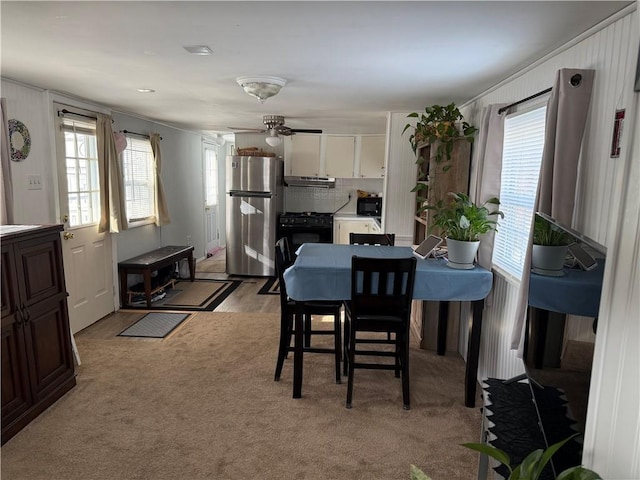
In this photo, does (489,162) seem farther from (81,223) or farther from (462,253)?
(81,223)

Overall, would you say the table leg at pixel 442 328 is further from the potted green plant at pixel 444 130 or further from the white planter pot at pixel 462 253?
the potted green plant at pixel 444 130

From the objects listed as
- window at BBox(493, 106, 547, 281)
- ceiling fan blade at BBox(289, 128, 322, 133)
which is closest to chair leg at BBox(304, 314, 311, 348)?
window at BBox(493, 106, 547, 281)

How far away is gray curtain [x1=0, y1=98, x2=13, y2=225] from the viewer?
282cm

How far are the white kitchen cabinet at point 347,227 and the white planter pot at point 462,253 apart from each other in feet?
11.3

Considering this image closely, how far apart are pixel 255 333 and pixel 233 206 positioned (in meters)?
2.49

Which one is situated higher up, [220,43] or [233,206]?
[220,43]

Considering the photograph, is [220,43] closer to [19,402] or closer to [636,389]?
[636,389]

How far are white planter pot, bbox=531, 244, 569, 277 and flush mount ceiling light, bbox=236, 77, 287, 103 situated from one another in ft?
6.95

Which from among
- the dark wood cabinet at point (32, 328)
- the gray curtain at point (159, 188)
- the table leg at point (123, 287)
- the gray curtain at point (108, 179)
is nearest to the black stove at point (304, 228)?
the gray curtain at point (159, 188)

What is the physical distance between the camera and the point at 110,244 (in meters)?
4.48

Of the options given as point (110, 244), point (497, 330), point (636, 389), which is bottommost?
point (497, 330)

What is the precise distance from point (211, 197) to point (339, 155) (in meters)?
2.75

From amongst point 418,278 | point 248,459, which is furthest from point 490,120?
point 248,459

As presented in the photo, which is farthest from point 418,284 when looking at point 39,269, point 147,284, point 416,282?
point 147,284
